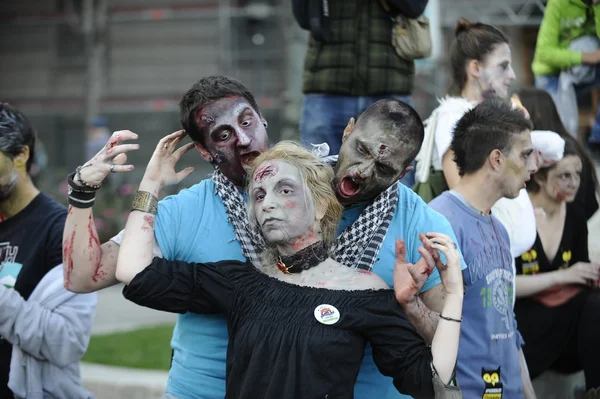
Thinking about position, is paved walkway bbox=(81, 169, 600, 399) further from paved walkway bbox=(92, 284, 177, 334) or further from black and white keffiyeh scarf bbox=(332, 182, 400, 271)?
black and white keffiyeh scarf bbox=(332, 182, 400, 271)

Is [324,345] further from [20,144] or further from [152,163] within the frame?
[20,144]

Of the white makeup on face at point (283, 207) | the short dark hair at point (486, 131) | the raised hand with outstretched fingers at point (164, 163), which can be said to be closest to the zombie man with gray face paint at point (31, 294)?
the raised hand with outstretched fingers at point (164, 163)

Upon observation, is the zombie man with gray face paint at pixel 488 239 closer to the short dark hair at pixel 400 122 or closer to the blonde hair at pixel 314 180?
the short dark hair at pixel 400 122

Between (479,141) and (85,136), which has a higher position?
(479,141)

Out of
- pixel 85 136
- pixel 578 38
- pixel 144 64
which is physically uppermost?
pixel 578 38

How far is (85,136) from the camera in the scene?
68.6ft

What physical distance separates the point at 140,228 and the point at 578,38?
12.2 ft

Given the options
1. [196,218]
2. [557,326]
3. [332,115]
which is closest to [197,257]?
[196,218]

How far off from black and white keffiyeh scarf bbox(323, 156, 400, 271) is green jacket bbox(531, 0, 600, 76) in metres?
3.08

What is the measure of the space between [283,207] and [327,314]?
38cm

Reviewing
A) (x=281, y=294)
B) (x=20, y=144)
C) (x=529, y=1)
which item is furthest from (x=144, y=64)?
(x=281, y=294)

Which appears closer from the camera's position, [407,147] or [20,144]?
[407,147]

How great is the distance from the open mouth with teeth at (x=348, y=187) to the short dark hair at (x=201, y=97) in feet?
1.75

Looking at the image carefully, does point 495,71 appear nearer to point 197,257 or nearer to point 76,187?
point 197,257
